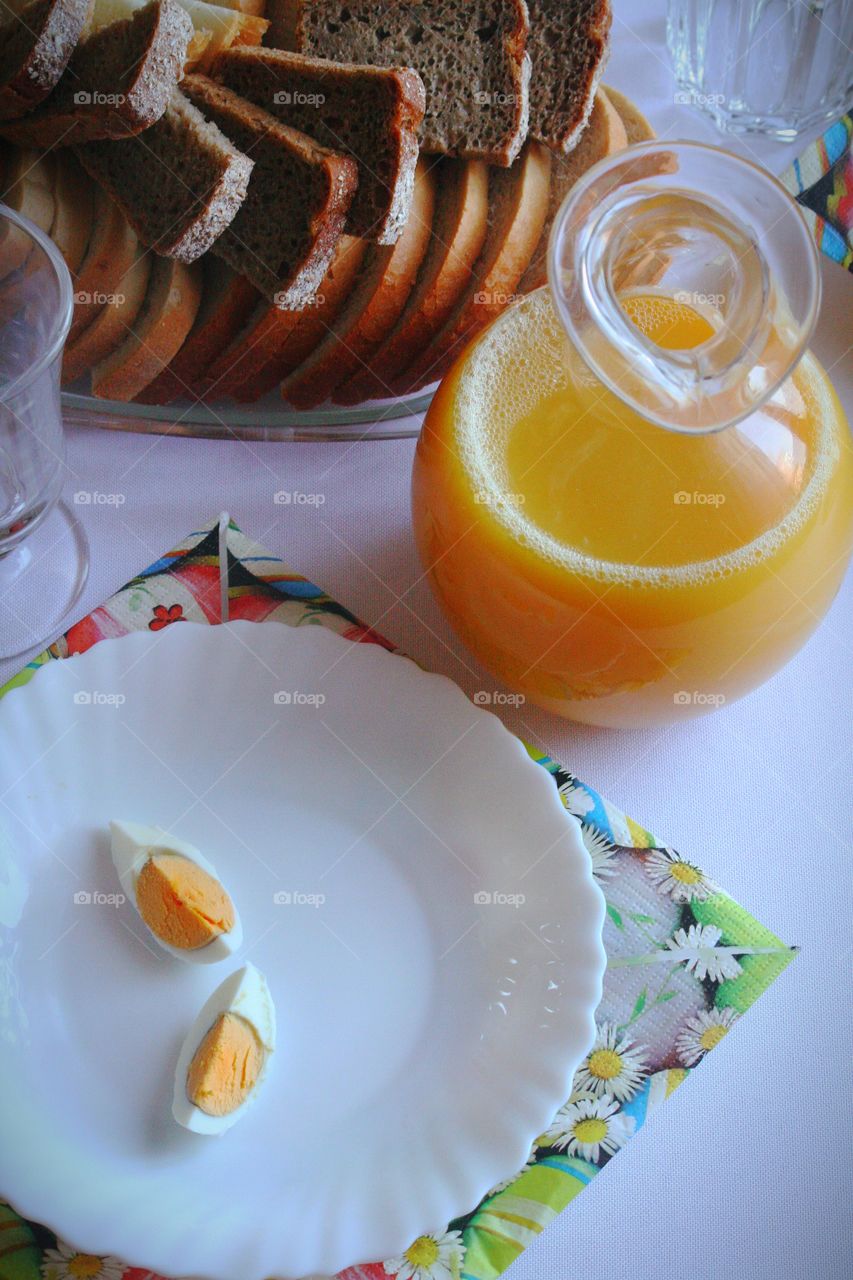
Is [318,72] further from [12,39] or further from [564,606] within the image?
[564,606]

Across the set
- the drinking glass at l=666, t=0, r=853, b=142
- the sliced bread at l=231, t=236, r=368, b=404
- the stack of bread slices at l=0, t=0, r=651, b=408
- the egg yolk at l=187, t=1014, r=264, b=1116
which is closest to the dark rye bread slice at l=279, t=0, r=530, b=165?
the stack of bread slices at l=0, t=0, r=651, b=408

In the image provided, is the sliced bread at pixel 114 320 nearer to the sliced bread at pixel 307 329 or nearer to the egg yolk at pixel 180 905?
the sliced bread at pixel 307 329

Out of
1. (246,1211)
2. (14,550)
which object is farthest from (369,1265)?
(14,550)

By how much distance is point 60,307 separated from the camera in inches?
32.4

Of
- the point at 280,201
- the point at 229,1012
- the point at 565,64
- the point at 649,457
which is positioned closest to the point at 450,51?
the point at 565,64

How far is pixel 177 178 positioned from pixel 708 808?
606mm

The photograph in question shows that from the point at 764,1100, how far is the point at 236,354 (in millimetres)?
685

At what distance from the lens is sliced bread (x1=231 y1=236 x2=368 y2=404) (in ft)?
3.10

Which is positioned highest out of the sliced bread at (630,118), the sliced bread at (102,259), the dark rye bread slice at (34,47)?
the dark rye bread slice at (34,47)

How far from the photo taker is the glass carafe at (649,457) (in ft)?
2.21

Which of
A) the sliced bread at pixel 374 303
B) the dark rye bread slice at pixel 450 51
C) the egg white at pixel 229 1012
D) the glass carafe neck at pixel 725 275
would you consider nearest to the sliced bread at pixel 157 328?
the sliced bread at pixel 374 303

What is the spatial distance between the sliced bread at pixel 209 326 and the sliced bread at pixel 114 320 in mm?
45

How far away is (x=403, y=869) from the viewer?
780mm

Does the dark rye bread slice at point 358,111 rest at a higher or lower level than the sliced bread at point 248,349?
higher
